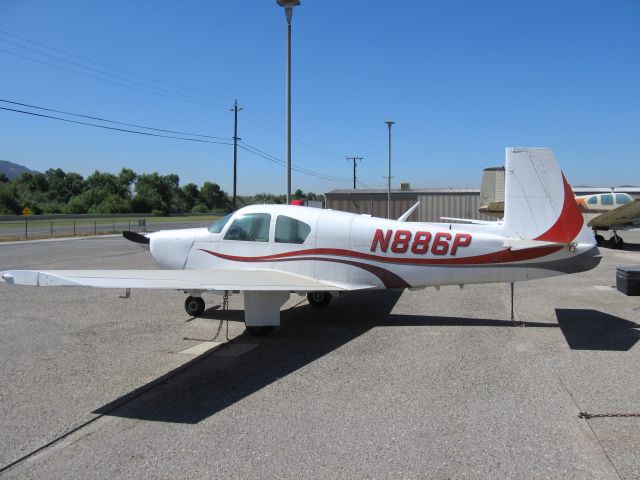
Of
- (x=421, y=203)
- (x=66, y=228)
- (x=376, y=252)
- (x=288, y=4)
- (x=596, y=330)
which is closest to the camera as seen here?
(x=596, y=330)

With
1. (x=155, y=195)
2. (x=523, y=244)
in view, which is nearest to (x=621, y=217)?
(x=523, y=244)

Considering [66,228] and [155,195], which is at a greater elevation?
[155,195]

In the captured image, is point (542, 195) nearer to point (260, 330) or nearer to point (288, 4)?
point (260, 330)

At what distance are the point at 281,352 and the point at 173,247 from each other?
339 centimetres

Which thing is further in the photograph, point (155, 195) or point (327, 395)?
point (155, 195)

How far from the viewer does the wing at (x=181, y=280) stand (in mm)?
5137

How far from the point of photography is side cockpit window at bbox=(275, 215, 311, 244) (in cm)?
787

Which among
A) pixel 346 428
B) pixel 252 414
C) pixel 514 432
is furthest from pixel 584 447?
pixel 252 414

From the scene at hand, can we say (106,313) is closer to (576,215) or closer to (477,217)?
(576,215)

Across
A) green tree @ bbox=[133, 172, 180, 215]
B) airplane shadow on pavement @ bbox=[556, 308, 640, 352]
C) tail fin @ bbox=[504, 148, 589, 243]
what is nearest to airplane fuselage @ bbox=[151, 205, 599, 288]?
tail fin @ bbox=[504, 148, 589, 243]

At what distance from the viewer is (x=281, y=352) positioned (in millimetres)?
6363

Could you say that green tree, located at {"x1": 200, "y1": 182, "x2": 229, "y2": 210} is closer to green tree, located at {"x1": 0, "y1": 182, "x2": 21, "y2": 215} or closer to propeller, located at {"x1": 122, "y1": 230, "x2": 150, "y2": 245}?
green tree, located at {"x1": 0, "y1": 182, "x2": 21, "y2": 215}

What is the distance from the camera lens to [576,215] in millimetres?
7023

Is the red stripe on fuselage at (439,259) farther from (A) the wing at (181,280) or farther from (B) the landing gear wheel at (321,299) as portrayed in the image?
(B) the landing gear wheel at (321,299)
